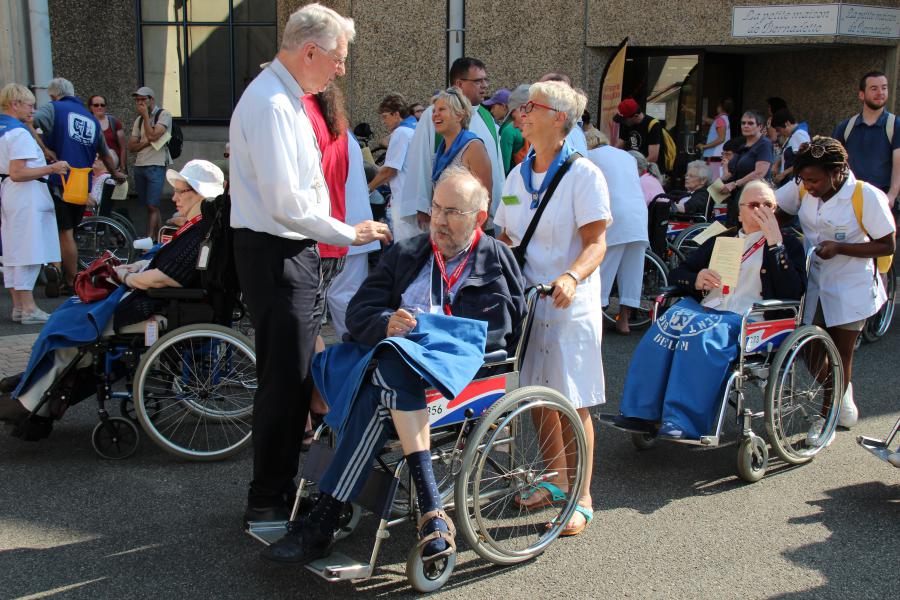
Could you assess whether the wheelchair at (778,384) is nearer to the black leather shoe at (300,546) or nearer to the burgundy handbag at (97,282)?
the black leather shoe at (300,546)

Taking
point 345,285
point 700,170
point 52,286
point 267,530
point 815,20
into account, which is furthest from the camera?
point 815,20

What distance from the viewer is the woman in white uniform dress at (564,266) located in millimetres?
3701

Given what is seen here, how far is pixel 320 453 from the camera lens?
3.37 m

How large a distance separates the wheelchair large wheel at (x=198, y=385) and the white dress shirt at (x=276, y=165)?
1.09 metres

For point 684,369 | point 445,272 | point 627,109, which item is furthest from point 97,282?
point 627,109

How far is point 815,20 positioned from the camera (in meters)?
11.9

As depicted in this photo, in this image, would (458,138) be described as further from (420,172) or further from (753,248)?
(753,248)

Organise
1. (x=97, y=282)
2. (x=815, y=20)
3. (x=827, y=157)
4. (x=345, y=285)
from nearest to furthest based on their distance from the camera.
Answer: (x=97, y=282)
(x=827, y=157)
(x=345, y=285)
(x=815, y=20)

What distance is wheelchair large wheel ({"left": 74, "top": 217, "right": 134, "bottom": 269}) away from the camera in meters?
9.32

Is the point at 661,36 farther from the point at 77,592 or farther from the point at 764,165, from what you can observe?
the point at 77,592

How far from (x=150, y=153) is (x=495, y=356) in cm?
832

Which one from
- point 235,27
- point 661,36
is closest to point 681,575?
point 661,36

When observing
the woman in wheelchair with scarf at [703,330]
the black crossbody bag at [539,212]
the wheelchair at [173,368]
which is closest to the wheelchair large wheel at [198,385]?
the wheelchair at [173,368]

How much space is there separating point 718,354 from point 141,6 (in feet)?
46.0
